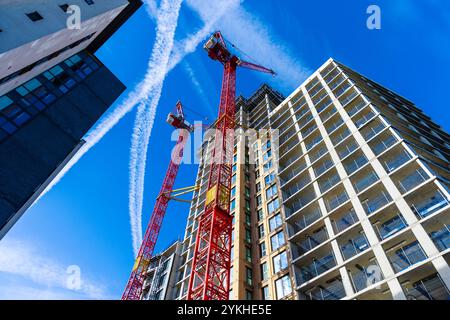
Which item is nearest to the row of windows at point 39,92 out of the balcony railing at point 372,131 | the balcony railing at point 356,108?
the balcony railing at point 356,108

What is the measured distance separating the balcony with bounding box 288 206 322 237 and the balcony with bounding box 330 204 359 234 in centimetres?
231

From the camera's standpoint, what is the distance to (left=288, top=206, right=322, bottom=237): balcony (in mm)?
31391

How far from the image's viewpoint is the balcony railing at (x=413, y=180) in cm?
2410

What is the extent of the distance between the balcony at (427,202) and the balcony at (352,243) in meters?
4.56

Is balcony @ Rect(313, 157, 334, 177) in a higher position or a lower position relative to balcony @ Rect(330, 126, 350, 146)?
lower

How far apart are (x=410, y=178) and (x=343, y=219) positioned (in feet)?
22.2

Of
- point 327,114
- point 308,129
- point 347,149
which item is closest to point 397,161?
A: point 347,149

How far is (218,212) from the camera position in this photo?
32688mm

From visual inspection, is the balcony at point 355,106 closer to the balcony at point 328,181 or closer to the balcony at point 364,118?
the balcony at point 364,118

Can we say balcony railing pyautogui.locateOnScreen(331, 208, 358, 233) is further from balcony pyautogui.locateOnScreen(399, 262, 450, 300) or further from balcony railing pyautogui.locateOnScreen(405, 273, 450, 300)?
balcony railing pyautogui.locateOnScreen(405, 273, 450, 300)

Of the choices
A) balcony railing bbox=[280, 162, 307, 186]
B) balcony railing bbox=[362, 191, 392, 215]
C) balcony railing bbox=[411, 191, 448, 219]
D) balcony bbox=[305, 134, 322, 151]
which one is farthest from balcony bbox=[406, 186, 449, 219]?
balcony bbox=[305, 134, 322, 151]

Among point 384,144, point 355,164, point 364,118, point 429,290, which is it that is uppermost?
point 364,118

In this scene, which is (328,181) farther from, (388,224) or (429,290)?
(429,290)

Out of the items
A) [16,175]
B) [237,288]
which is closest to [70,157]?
[16,175]
